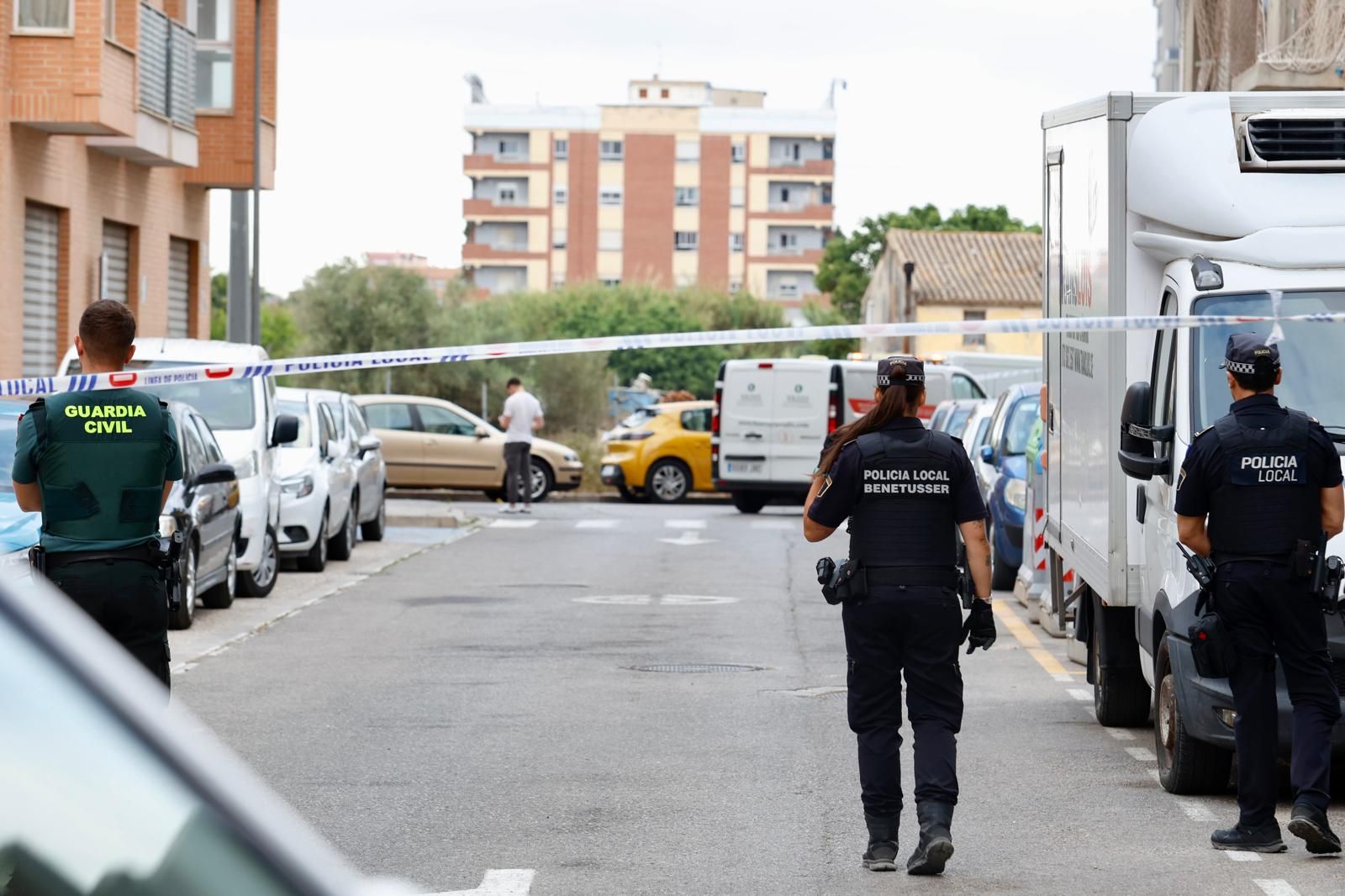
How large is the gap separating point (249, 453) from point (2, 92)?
8.17 meters

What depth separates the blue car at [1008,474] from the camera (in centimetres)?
1831

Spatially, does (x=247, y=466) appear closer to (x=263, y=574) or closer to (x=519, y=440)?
(x=263, y=574)

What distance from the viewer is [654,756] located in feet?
31.8

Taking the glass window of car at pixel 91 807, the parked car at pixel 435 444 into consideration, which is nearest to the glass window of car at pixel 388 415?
the parked car at pixel 435 444

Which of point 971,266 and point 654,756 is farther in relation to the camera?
point 971,266

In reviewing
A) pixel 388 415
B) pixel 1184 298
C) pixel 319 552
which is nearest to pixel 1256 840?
pixel 1184 298

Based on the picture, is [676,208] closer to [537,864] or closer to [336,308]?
[336,308]

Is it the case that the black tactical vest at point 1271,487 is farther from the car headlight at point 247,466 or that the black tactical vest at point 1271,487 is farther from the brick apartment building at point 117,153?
the brick apartment building at point 117,153

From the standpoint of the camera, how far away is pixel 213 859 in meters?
1.79

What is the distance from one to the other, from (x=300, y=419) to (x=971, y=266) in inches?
2618

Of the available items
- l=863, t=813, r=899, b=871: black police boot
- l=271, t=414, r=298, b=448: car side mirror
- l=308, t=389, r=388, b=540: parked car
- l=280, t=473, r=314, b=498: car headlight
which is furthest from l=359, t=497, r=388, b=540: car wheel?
l=863, t=813, r=899, b=871: black police boot

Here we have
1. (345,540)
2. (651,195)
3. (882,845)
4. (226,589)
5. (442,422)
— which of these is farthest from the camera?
(651,195)

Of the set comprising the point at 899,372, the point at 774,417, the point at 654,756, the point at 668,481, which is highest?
the point at 899,372

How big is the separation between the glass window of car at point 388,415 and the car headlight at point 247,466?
51.0ft
